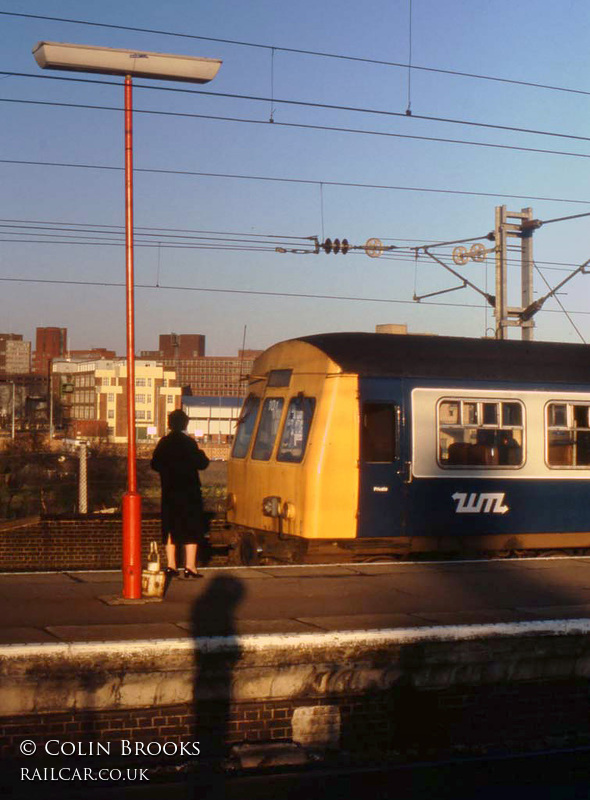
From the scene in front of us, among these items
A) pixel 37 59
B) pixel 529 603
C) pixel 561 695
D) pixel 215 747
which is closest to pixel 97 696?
pixel 215 747

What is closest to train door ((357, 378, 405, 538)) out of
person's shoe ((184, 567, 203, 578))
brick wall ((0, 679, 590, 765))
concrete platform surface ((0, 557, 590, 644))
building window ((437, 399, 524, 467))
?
building window ((437, 399, 524, 467))

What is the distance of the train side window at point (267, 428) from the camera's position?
13891mm

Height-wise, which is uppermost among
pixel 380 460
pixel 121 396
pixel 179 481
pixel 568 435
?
pixel 121 396

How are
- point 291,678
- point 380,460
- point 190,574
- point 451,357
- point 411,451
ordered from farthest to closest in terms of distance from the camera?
1. point 451,357
2. point 411,451
3. point 380,460
4. point 190,574
5. point 291,678

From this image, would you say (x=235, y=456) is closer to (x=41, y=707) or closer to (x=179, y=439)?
(x=179, y=439)

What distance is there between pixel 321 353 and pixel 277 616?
208 inches

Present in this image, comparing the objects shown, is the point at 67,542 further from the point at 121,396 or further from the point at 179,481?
the point at 121,396

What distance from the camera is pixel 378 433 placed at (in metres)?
12.9

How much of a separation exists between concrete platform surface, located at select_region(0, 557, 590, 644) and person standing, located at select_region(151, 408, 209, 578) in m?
0.47

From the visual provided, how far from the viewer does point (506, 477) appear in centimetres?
1365

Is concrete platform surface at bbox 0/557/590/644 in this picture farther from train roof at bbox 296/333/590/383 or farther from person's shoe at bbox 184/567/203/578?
train roof at bbox 296/333/590/383

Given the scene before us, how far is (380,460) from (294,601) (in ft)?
13.2

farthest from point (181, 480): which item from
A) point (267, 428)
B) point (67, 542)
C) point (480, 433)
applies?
point (67, 542)

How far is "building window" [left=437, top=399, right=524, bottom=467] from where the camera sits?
13.3 meters
